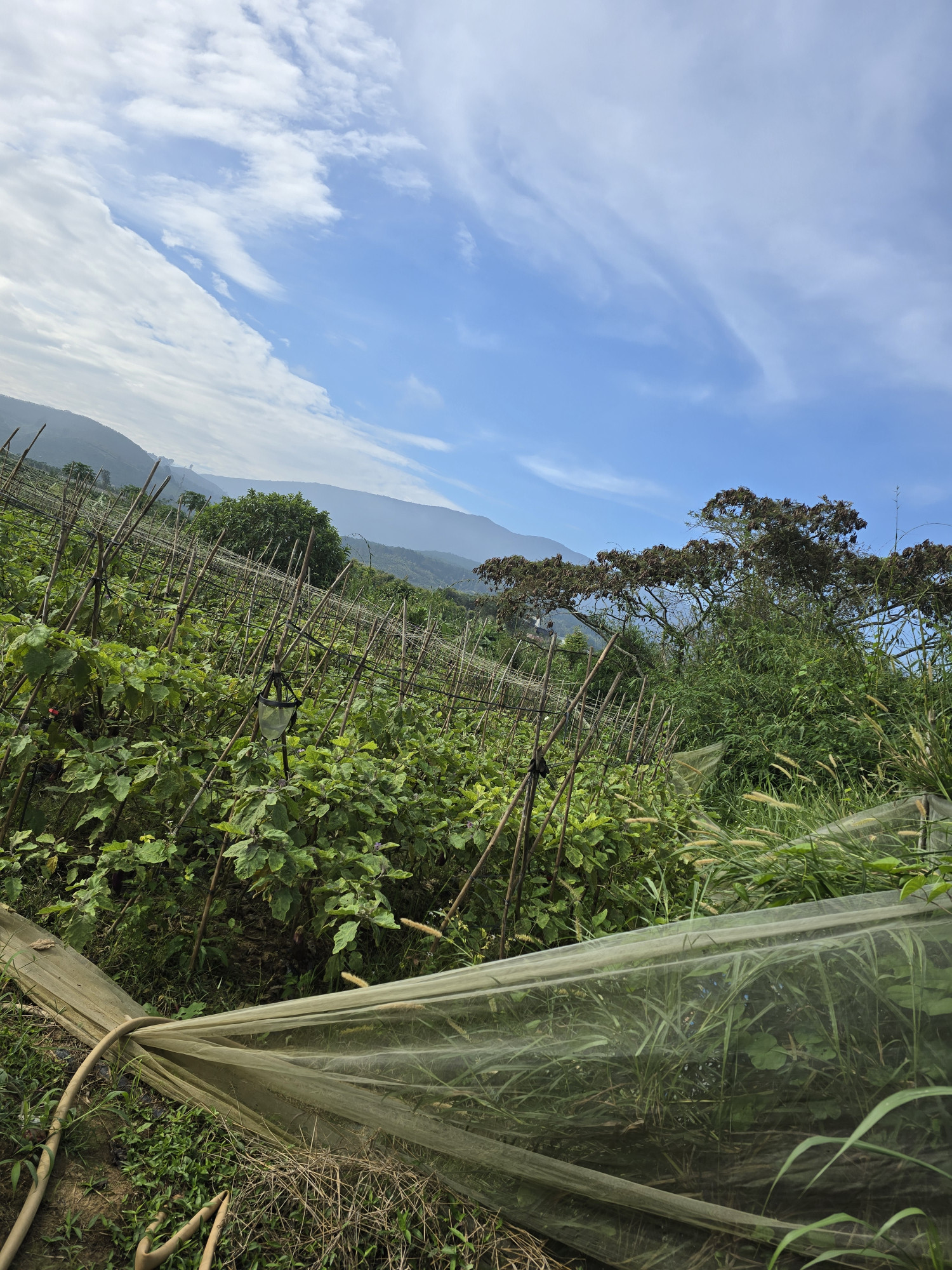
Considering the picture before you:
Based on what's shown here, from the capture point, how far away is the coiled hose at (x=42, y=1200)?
1.50m

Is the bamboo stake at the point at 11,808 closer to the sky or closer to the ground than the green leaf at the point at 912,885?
closer to the ground

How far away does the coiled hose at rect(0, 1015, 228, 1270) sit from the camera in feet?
4.93

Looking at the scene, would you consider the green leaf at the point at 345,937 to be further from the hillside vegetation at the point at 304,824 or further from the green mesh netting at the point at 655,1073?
the green mesh netting at the point at 655,1073

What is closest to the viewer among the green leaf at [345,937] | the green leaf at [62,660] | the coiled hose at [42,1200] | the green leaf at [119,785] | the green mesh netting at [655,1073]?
the green mesh netting at [655,1073]

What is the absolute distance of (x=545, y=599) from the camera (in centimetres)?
1634

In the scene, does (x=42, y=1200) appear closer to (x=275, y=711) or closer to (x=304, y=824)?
(x=304, y=824)

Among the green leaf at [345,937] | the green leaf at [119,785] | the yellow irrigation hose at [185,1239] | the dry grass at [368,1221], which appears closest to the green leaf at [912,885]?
the dry grass at [368,1221]

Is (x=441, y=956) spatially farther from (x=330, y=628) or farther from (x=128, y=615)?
(x=330, y=628)

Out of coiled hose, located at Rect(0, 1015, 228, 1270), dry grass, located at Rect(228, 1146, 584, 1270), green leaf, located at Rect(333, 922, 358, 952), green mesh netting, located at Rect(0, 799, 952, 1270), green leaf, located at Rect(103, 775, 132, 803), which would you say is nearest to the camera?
green mesh netting, located at Rect(0, 799, 952, 1270)

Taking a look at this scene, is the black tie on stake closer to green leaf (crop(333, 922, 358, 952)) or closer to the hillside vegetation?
the hillside vegetation

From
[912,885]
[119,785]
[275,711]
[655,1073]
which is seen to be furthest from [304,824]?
[912,885]

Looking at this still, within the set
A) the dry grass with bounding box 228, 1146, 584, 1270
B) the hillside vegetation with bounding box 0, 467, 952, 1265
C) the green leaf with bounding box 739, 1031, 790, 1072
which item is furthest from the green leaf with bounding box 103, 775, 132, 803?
the green leaf with bounding box 739, 1031, 790, 1072

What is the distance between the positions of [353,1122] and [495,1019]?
571mm

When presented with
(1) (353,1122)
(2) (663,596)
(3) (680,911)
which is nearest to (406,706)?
(3) (680,911)
